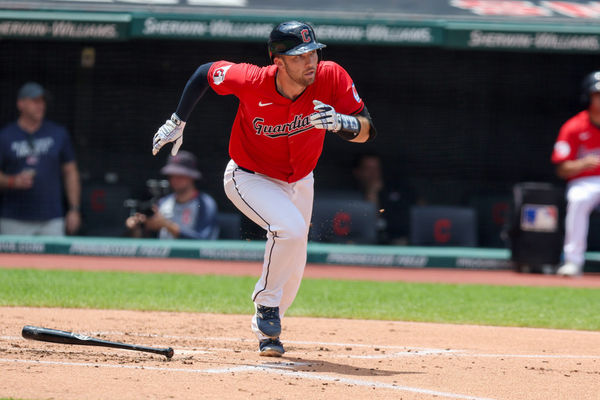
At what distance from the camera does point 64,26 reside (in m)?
11.1

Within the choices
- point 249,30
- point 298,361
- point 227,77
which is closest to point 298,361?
point 298,361

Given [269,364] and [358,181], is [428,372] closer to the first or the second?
[269,364]

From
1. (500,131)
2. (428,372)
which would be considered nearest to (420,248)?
(500,131)

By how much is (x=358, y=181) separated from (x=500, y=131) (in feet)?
6.64

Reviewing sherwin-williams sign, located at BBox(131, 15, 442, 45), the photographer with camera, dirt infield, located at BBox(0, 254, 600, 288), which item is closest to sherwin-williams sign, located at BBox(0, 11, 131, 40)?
sherwin-williams sign, located at BBox(131, 15, 442, 45)

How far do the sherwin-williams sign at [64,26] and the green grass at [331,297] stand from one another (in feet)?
10.5

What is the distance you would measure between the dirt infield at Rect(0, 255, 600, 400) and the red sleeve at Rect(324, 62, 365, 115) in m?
1.30

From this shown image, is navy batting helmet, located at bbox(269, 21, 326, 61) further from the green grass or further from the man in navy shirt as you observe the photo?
the man in navy shirt

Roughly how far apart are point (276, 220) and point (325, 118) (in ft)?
2.20

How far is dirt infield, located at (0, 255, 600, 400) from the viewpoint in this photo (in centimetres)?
412

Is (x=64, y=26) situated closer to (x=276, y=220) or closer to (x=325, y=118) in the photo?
(x=276, y=220)

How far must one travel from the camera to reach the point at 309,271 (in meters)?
10.0

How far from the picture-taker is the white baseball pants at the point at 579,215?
10.0 m

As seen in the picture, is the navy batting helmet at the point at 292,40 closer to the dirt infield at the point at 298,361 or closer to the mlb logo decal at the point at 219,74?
the mlb logo decal at the point at 219,74
